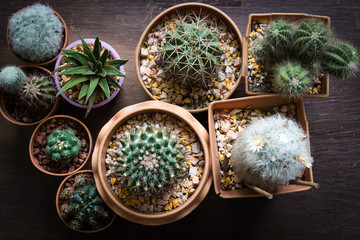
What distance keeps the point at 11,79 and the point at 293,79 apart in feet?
4.83

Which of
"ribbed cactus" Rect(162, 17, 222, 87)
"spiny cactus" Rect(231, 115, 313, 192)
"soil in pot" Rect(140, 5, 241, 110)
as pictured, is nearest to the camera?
"spiny cactus" Rect(231, 115, 313, 192)

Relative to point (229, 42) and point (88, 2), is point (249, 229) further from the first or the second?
point (88, 2)

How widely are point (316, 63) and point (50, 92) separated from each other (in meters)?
1.45

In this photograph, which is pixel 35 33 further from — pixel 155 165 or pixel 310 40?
pixel 310 40

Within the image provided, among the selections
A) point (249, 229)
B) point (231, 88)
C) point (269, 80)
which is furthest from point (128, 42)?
point (249, 229)

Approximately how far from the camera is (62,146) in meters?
1.69

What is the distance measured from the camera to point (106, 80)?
171 centimetres

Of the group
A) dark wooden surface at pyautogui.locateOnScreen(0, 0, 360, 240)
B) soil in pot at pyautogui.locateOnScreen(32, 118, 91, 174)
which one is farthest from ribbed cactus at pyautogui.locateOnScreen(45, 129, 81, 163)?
→ dark wooden surface at pyautogui.locateOnScreen(0, 0, 360, 240)

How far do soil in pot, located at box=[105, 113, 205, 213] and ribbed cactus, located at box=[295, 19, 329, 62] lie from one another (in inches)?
27.2

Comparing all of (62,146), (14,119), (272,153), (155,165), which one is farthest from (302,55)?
(14,119)

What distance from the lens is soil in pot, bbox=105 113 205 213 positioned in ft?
4.53

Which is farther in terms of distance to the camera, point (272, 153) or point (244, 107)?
point (244, 107)

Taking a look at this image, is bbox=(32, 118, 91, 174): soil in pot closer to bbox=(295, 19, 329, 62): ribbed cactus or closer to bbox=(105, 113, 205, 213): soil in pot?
bbox=(105, 113, 205, 213): soil in pot

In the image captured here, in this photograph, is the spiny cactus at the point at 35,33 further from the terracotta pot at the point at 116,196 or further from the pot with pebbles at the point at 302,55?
the pot with pebbles at the point at 302,55
